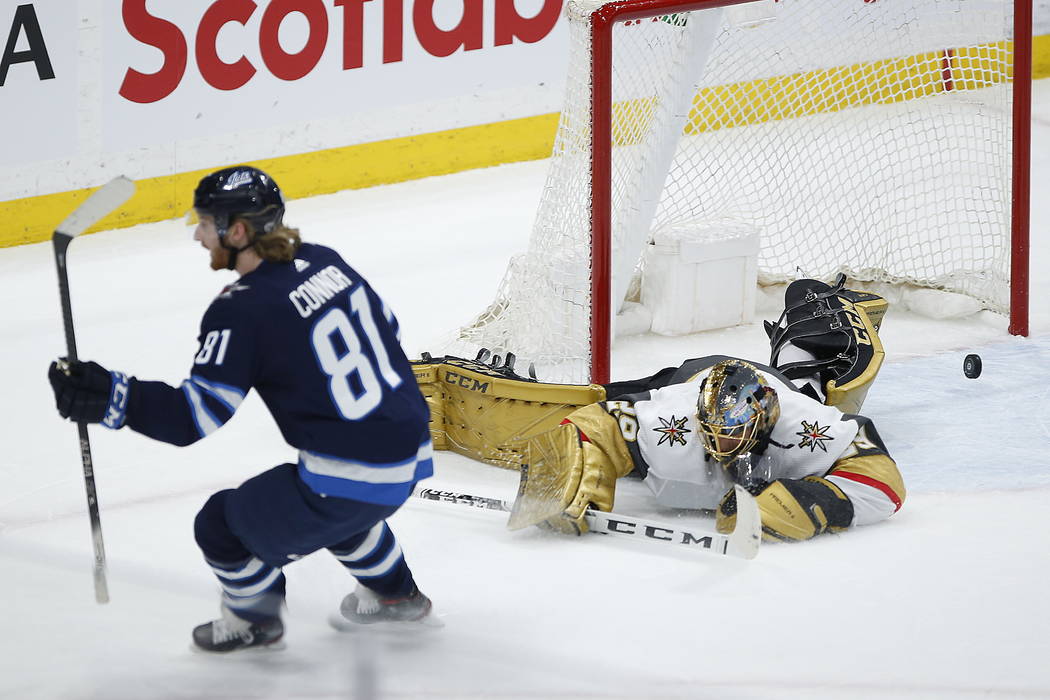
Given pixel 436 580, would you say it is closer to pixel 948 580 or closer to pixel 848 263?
pixel 948 580

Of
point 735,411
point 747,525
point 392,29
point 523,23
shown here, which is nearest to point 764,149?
point 523,23

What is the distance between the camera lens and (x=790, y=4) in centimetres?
550

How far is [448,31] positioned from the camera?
267 inches

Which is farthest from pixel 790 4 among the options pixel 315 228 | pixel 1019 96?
pixel 315 228

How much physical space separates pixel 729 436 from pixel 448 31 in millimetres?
4025

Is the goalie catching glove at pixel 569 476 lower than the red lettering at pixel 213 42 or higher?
lower

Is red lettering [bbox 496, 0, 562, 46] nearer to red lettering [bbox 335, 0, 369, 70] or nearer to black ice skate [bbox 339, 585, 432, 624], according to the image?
red lettering [bbox 335, 0, 369, 70]

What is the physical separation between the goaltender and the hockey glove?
121 cm

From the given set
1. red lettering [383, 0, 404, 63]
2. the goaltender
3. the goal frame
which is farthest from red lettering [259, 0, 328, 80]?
the goaltender

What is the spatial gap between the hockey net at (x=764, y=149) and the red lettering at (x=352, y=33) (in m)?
1.58

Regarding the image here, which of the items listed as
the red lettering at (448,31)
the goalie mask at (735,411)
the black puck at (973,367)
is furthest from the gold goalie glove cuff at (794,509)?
the red lettering at (448,31)

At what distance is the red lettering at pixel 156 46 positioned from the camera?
5961 mm

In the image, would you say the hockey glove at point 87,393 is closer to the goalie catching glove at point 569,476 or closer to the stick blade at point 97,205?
the stick blade at point 97,205

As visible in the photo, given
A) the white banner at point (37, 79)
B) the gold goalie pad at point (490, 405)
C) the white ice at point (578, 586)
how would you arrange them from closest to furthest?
the white ice at point (578, 586) → the gold goalie pad at point (490, 405) → the white banner at point (37, 79)
